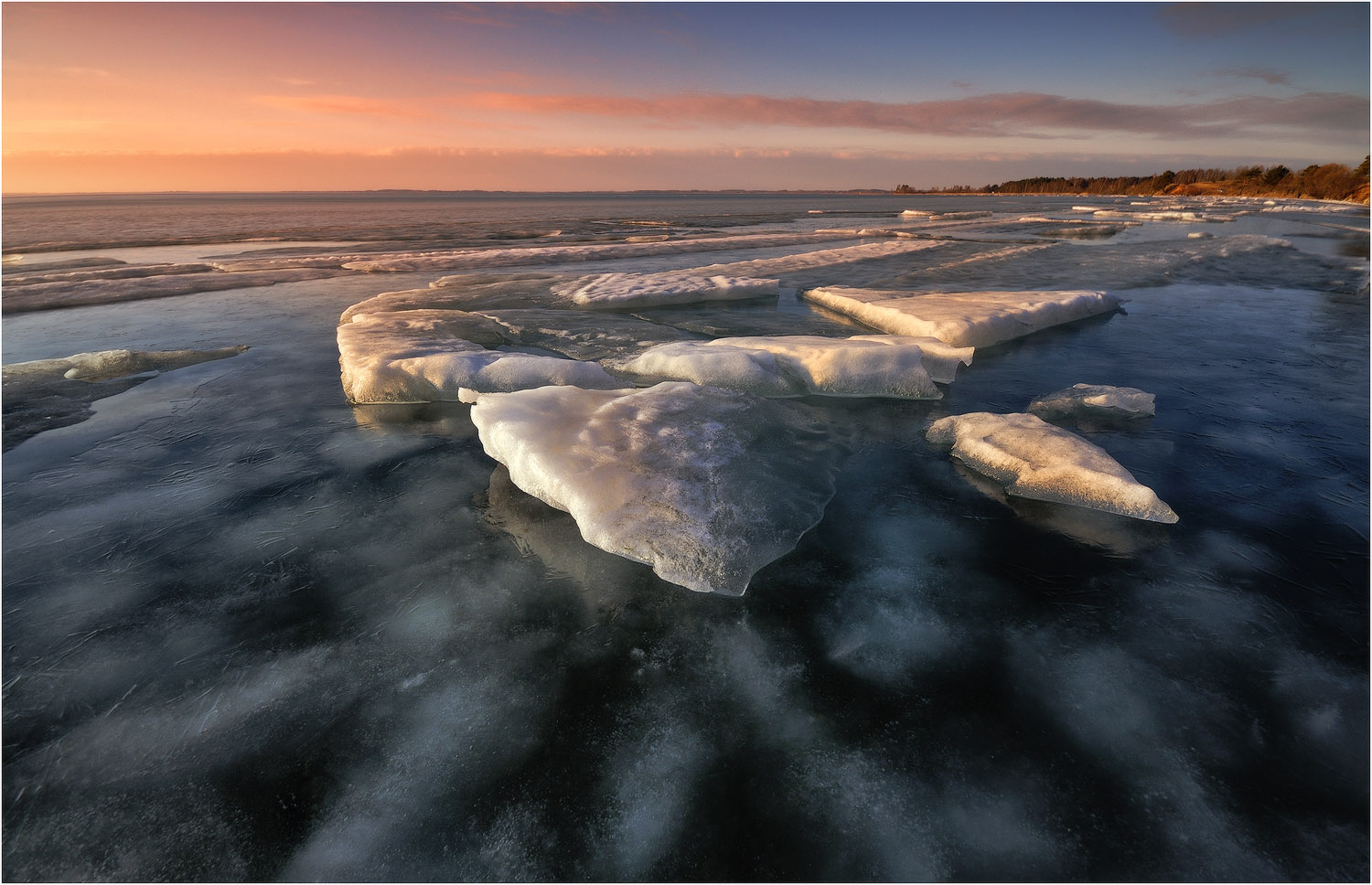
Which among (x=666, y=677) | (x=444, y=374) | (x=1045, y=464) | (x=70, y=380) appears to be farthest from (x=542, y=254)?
(x=666, y=677)

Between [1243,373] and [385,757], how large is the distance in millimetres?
8465

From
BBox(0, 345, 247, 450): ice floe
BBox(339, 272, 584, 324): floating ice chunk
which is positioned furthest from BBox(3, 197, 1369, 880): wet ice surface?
BBox(339, 272, 584, 324): floating ice chunk

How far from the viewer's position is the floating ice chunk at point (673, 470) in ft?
10.2

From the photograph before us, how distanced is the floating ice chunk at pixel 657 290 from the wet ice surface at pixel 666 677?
5.89 m

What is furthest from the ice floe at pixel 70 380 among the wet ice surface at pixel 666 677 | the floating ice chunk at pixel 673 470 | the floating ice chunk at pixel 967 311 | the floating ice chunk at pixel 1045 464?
the floating ice chunk at pixel 967 311

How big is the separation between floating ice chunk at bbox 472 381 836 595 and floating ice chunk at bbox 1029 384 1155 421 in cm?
232

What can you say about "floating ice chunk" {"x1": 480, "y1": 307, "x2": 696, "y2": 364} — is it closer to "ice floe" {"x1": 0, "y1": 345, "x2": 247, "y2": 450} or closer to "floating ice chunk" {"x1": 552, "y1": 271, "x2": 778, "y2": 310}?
"floating ice chunk" {"x1": 552, "y1": 271, "x2": 778, "y2": 310}

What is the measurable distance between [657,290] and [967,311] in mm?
5094

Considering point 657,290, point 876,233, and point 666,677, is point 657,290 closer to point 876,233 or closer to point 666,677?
point 666,677

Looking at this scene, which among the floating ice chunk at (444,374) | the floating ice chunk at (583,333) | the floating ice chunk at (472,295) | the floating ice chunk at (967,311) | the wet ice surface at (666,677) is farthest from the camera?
the floating ice chunk at (472,295)

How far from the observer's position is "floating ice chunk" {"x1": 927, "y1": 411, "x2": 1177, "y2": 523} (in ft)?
11.8

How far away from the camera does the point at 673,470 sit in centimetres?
365

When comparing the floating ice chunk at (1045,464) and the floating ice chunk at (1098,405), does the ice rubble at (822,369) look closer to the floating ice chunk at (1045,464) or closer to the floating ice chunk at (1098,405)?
the floating ice chunk at (1098,405)

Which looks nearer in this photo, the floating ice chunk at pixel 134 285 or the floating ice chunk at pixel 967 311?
the floating ice chunk at pixel 967 311
